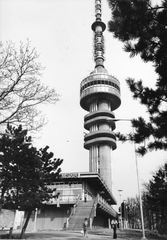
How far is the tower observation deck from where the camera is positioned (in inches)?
3153

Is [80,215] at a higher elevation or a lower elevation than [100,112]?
lower

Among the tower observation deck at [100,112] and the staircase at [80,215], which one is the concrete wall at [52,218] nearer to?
the staircase at [80,215]

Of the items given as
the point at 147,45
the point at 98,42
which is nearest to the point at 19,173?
the point at 147,45

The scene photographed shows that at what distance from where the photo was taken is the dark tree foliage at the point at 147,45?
7.70m

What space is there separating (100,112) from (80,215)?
177 ft

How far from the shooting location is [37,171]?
814 inches

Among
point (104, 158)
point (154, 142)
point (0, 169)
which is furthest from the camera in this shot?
point (104, 158)

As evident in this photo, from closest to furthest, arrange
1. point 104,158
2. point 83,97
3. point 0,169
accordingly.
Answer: point 0,169, point 104,158, point 83,97

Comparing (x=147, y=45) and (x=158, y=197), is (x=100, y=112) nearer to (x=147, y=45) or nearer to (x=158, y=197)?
(x=158, y=197)

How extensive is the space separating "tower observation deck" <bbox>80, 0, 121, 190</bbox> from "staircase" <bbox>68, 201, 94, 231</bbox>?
138ft

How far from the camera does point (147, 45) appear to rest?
818cm

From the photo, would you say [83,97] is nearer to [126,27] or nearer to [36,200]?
→ [36,200]

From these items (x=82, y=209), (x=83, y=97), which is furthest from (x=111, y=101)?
(x=82, y=209)

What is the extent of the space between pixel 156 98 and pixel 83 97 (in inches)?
3203
